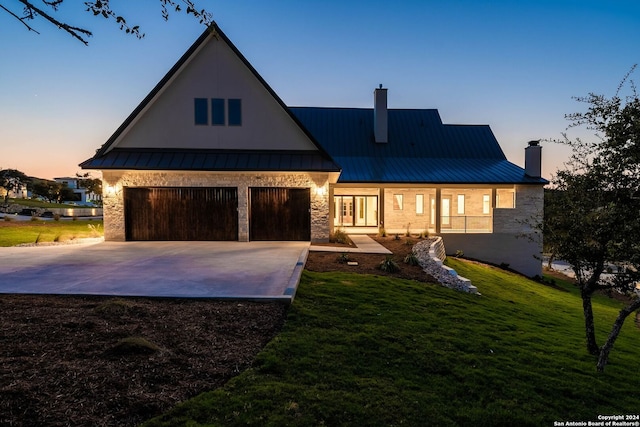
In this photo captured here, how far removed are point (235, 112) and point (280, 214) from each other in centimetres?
504

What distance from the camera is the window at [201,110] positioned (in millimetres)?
14734

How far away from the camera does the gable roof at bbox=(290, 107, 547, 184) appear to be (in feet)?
66.6

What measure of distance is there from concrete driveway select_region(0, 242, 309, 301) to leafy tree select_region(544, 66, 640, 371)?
17.3 feet

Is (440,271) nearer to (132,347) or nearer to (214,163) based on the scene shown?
(132,347)

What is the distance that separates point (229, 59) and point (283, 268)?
10.4 meters

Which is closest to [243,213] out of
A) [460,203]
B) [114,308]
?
[114,308]

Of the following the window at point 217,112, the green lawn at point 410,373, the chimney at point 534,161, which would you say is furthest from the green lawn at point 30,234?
the chimney at point 534,161

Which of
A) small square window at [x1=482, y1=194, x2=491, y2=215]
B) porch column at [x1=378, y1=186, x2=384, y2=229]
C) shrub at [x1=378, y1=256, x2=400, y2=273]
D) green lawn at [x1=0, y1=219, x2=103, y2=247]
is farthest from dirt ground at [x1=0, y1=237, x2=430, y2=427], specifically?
small square window at [x1=482, y1=194, x2=491, y2=215]

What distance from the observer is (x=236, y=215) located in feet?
49.3

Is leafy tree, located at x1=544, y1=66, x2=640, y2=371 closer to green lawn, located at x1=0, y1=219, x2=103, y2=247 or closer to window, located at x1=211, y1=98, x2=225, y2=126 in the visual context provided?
window, located at x1=211, y1=98, x2=225, y2=126

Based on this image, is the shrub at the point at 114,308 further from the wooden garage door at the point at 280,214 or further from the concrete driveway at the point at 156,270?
the wooden garage door at the point at 280,214

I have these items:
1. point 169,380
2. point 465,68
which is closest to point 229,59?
point 169,380

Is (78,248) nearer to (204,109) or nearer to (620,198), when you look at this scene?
(204,109)

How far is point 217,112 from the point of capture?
48.9 ft
